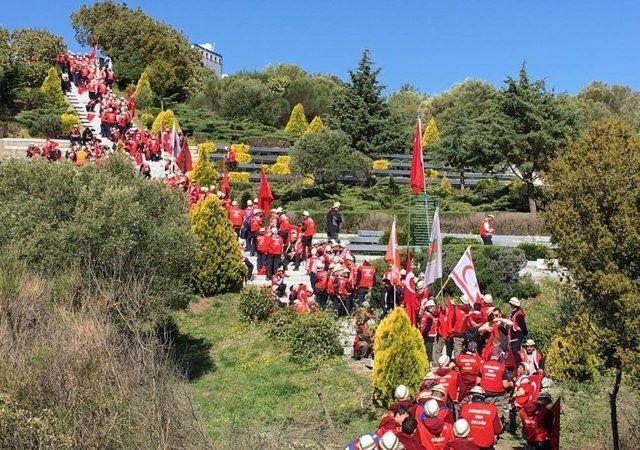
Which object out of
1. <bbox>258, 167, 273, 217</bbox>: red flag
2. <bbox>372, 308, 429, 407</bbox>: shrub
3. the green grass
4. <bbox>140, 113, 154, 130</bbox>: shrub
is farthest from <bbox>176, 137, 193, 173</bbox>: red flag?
<bbox>372, 308, 429, 407</bbox>: shrub

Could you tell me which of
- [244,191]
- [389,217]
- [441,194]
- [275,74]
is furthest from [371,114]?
[275,74]

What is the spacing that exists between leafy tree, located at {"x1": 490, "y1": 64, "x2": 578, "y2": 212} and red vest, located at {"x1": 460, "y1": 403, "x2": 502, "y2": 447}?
21475 mm

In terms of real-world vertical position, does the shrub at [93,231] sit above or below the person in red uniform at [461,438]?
above

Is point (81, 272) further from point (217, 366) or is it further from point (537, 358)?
point (537, 358)

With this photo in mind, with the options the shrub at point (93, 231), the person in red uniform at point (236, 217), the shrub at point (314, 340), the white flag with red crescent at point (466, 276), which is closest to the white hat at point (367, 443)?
the shrub at point (93, 231)

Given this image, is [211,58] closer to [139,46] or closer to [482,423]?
[139,46]

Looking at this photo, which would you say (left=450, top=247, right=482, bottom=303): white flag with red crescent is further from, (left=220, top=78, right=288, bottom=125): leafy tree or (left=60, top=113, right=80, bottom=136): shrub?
(left=220, top=78, right=288, bottom=125): leafy tree

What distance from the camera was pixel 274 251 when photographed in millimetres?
20766

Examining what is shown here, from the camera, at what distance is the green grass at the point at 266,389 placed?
12.7 metres

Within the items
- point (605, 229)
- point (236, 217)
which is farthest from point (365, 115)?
point (605, 229)

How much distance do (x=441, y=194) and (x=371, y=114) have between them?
9968 mm

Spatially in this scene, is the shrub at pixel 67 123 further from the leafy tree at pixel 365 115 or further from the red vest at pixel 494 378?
the red vest at pixel 494 378

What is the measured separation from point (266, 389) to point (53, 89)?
1245 inches

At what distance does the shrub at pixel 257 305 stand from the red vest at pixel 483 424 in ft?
32.4
